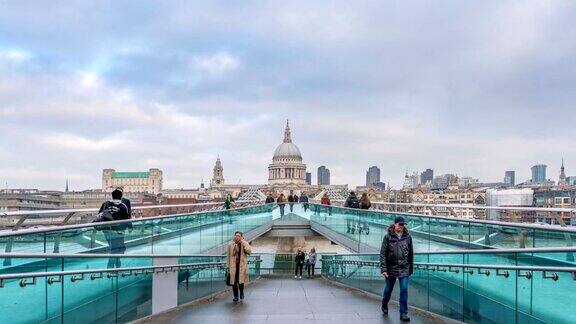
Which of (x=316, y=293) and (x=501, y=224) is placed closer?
(x=501, y=224)

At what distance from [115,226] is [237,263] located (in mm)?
2518

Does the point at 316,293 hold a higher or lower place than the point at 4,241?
lower

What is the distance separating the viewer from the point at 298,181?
188625 millimetres

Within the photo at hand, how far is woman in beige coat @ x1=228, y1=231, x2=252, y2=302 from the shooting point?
1048 centimetres

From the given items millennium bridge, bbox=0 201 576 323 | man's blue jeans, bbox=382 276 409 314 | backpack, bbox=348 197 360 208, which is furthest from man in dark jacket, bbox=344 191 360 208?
man's blue jeans, bbox=382 276 409 314

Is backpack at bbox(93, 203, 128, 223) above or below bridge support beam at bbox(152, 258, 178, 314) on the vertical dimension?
above

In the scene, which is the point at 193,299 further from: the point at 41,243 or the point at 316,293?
the point at 41,243

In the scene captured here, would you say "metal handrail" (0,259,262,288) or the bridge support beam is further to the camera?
the bridge support beam

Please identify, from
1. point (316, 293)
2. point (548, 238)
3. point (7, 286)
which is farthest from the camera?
point (316, 293)

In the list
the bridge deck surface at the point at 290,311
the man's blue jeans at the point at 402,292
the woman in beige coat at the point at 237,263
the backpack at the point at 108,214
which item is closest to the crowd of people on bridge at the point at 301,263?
the bridge deck surface at the point at 290,311

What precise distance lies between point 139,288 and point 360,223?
1157cm

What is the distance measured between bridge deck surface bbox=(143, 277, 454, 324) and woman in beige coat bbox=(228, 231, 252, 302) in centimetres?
29

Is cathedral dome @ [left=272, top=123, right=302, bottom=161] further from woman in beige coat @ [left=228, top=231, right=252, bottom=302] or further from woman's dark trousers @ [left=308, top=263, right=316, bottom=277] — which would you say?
woman in beige coat @ [left=228, top=231, right=252, bottom=302]

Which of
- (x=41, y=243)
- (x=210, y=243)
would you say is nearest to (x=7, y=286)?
(x=41, y=243)
